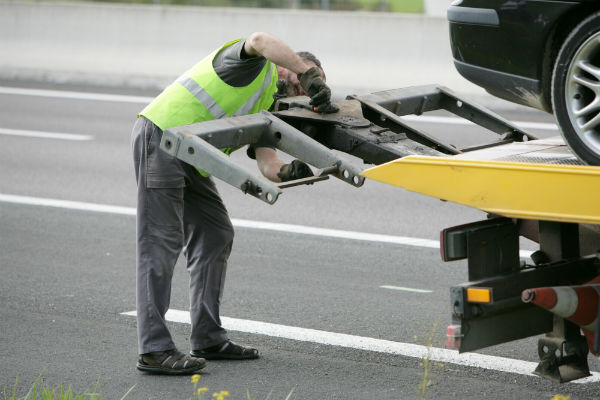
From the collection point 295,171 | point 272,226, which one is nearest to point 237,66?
point 295,171

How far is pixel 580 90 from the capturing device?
172 inches

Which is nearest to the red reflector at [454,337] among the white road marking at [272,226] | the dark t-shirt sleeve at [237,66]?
the dark t-shirt sleeve at [237,66]

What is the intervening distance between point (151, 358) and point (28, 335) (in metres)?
1.08

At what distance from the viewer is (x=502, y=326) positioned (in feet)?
14.5

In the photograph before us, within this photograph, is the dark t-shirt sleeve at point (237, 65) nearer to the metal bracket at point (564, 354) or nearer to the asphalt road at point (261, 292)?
the asphalt road at point (261, 292)

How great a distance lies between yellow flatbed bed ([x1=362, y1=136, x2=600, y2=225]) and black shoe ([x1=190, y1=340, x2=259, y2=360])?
182cm

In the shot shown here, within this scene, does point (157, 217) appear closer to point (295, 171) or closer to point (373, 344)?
point (295, 171)

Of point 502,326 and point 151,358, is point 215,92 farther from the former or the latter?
point 502,326

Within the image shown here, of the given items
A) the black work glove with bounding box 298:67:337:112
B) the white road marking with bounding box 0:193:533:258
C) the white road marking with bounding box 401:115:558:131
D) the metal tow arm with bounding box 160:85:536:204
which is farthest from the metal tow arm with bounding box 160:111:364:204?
the white road marking with bounding box 401:115:558:131

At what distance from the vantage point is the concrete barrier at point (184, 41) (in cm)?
1467

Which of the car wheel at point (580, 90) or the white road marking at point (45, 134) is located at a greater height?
the car wheel at point (580, 90)

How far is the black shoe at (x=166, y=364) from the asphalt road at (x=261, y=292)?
2.4 inches

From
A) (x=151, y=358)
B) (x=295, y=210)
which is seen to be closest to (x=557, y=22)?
(x=151, y=358)

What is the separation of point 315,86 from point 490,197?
46.4 inches
